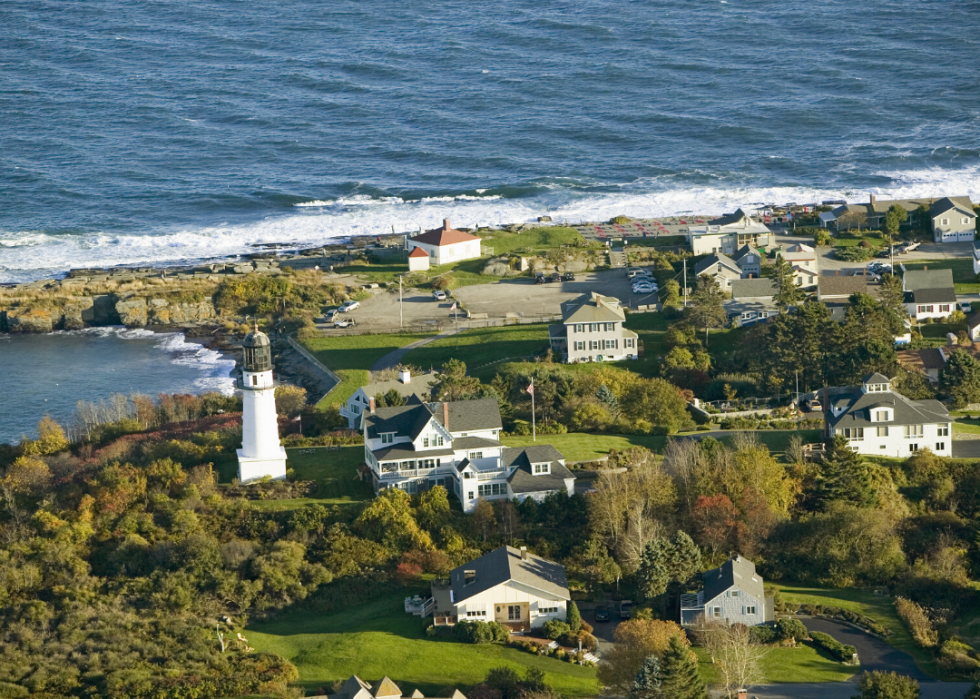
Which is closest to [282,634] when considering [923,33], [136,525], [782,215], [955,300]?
[136,525]

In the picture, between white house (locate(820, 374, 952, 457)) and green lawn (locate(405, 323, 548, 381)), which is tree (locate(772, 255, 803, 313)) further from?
white house (locate(820, 374, 952, 457))

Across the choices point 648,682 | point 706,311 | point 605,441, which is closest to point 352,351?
point 706,311

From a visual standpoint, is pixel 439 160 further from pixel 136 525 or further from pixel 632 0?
pixel 136 525

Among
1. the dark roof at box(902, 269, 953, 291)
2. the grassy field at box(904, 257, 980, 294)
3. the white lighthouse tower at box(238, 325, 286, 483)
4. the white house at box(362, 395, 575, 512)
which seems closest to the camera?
the white house at box(362, 395, 575, 512)

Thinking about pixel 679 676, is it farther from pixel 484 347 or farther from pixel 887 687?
pixel 484 347

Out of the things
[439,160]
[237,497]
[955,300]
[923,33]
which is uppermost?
[923,33]

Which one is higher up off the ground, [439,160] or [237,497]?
[439,160]

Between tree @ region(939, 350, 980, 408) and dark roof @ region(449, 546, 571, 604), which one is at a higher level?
tree @ region(939, 350, 980, 408)

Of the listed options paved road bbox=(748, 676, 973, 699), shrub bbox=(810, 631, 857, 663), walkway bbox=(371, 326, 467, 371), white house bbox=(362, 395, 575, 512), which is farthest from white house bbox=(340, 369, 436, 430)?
paved road bbox=(748, 676, 973, 699)
